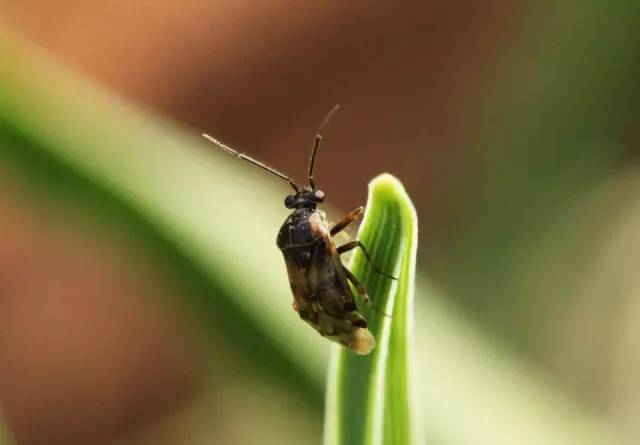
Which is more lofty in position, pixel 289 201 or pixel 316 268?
pixel 289 201

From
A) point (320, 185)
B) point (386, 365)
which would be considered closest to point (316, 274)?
point (386, 365)

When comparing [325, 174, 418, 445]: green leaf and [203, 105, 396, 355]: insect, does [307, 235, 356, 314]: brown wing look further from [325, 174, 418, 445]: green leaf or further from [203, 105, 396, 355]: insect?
[325, 174, 418, 445]: green leaf

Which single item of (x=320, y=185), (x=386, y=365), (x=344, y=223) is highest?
(x=320, y=185)

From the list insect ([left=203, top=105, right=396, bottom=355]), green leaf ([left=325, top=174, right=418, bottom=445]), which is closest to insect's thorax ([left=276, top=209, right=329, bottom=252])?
insect ([left=203, top=105, right=396, bottom=355])

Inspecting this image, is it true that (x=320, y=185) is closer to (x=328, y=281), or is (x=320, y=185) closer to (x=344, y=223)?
(x=344, y=223)

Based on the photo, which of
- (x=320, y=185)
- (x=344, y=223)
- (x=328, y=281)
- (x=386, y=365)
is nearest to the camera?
(x=386, y=365)

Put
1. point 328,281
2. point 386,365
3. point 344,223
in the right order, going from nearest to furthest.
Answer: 1. point 386,365
2. point 328,281
3. point 344,223

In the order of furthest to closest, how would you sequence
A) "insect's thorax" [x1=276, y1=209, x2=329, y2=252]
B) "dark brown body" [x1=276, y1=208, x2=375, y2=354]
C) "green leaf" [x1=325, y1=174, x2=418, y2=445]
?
"insect's thorax" [x1=276, y1=209, x2=329, y2=252] < "dark brown body" [x1=276, y1=208, x2=375, y2=354] < "green leaf" [x1=325, y1=174, x2=418, y2=445]
